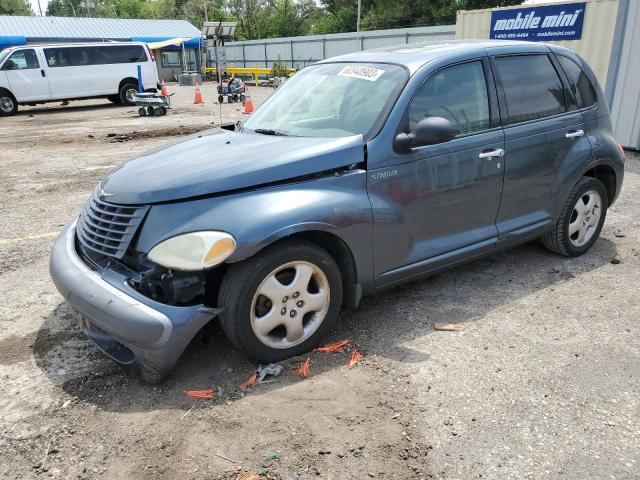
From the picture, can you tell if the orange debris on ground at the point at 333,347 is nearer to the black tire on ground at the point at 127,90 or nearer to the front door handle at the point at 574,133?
the front door handle at the point at 574,133

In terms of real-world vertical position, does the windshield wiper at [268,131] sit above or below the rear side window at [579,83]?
below

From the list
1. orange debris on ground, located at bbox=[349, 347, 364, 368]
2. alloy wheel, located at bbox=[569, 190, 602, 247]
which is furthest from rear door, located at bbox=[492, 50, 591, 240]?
orange debris on ground, located at bbox=[349, 347, 364, 368]

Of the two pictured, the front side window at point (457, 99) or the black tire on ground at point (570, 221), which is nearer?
the front side window at point (457, 99)

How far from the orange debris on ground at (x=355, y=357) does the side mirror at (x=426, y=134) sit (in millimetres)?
1344

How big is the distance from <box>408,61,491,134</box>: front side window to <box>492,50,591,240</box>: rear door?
8.1 inches

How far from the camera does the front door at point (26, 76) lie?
61.1 ft

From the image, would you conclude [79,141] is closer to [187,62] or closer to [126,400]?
[126,400]

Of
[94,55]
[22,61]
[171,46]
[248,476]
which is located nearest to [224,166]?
[248,476]

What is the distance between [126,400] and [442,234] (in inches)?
92.0

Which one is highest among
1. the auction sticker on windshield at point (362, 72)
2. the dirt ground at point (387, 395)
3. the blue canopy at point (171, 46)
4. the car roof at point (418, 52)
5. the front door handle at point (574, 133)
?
the blue canopy at point (171, 46)

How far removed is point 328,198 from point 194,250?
0.87m

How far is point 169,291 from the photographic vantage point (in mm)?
3029

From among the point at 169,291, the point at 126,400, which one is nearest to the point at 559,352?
the point at 169,291

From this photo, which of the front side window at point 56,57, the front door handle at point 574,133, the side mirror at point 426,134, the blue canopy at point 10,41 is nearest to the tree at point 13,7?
the blue canopy at point 10,41
